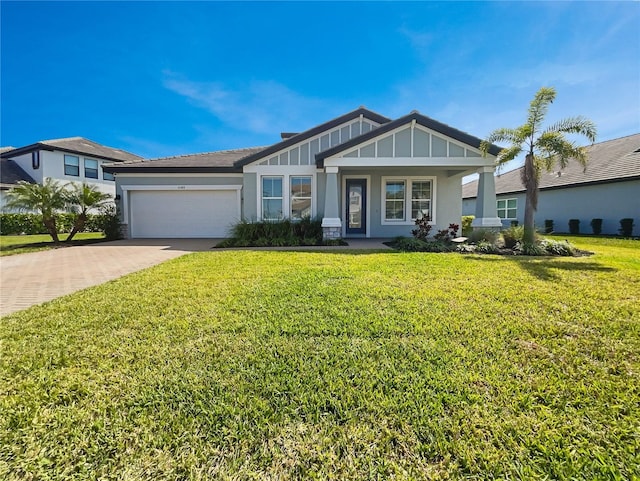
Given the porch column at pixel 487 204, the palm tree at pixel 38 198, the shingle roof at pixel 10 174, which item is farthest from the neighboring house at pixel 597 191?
the shingle roof at pixel 10 174

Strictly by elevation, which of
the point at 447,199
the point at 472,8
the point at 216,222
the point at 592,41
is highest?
the point at 472,8

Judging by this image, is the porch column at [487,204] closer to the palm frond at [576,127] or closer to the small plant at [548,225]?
the palm frond at [576,127]

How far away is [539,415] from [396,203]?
12.2 m

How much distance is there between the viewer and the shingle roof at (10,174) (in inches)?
832

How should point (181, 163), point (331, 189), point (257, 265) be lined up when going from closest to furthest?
point (257, 265) → point (331, 189) → point (181, 163)

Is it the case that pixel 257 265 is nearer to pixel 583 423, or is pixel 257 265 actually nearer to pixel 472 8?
pixel 583 423

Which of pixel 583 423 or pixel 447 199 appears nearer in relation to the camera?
pixel 583 423

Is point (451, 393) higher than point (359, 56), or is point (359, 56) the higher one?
point (359, 56)

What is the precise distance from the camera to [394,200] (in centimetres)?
1366

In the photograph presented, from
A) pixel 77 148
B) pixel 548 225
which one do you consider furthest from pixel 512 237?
pixel 77 148

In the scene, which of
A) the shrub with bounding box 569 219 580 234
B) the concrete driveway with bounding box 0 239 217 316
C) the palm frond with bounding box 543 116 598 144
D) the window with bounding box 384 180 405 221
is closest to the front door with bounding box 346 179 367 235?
the window with bounding box 384 180 405 221

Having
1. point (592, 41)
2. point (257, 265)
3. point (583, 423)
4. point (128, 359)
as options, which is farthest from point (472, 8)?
point (128, 359)

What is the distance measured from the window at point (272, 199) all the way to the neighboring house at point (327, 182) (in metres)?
0.04

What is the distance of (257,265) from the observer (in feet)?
23.0
